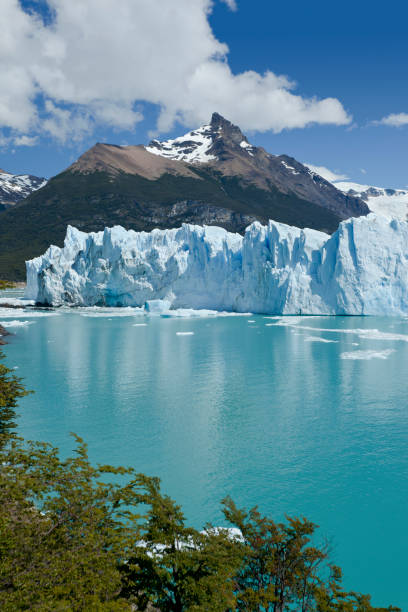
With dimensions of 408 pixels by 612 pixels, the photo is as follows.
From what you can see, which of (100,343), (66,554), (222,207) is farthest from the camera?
(222,207)

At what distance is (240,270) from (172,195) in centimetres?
8496

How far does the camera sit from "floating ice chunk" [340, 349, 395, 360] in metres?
20.7

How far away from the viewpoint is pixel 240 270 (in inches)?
1622

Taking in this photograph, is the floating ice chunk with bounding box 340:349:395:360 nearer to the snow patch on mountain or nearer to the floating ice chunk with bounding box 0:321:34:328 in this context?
the floating ice chunk with bounding box 0:321:34:328

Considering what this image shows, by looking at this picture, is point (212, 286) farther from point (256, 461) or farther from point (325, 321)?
point (256, 461)

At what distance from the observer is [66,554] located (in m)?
4.08

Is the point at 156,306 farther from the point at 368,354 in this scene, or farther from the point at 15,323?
the point at 368,354

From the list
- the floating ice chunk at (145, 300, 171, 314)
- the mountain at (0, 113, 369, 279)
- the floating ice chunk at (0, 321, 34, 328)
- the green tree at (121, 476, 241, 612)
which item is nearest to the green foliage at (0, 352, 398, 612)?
the green tree at (121, 476, 241, 612)

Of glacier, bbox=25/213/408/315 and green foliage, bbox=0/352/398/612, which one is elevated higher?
glacier, bbox=25/213/408/315

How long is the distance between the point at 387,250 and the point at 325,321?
8228mm

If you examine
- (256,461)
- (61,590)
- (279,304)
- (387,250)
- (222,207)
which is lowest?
(256,461)

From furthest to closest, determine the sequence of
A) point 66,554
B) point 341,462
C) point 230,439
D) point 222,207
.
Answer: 1. point 222,207
2. point 230,439
3. point 341,462
4. point 66,554

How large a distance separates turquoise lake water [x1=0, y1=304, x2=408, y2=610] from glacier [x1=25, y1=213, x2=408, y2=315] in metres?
11.0

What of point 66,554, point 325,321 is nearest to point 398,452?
point 66,554
